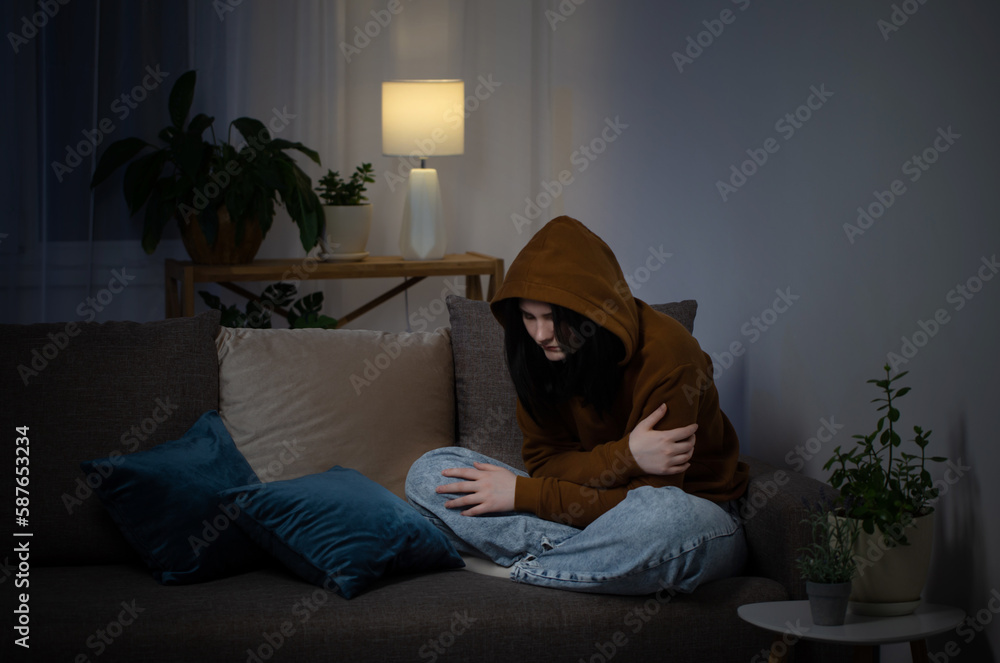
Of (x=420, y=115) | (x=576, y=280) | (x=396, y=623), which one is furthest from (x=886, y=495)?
(x=420, y=115)

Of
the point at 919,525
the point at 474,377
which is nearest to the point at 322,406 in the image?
the point at 474,377

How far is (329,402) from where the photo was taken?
1903 mm

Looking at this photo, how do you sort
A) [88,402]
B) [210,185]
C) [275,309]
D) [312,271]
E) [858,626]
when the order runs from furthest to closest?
[275,309]
[312,271]
[210,185]
[88,402]
[858,626]

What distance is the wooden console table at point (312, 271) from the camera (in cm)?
307

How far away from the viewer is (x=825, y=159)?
6.08ft

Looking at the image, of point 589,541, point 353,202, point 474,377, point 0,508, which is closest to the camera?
point 589,541

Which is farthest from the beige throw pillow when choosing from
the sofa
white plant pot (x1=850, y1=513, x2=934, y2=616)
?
white plant pot (x1=850, y1=513, x2=934, y2=616)

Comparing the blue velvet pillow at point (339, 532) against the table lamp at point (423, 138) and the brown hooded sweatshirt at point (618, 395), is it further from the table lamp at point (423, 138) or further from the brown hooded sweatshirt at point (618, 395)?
the table lamp at point (423, 138)

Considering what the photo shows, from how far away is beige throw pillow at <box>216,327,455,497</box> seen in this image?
1.87 metres

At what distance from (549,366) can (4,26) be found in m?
2.49

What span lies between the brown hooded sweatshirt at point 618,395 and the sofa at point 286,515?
0.13m

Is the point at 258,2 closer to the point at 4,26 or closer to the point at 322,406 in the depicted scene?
the point at 4,26

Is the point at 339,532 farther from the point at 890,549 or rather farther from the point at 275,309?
the point at 275,309

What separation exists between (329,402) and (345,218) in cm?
149
